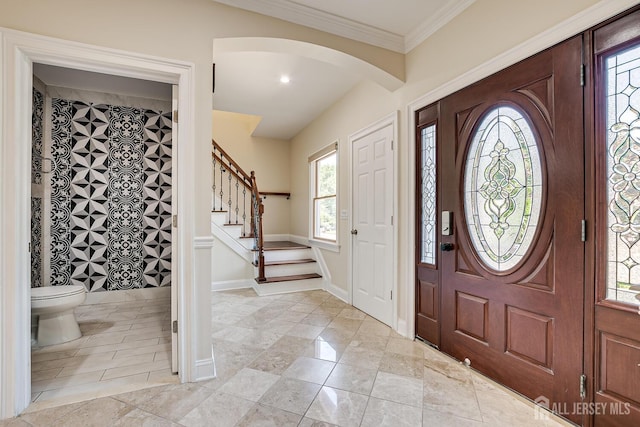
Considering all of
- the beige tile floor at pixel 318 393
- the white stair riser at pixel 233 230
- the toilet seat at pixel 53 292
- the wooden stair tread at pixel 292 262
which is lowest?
the beige tile floor at pixel 318 393

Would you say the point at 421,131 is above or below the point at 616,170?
above

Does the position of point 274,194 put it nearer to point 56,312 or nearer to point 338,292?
point 338,292

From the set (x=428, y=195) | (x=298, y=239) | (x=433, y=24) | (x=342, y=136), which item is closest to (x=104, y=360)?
(x=428, y=195)

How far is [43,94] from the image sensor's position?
330cm

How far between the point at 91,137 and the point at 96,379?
2804 millimetres

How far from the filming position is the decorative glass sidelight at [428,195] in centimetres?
252

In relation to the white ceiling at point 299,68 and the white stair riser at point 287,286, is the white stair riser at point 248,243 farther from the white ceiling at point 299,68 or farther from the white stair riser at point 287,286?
the white ceiling at point 299,68

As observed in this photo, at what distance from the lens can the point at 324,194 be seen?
192 inches

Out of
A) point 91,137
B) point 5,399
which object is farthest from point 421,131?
point 91,137

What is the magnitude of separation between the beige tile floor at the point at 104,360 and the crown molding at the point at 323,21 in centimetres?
269

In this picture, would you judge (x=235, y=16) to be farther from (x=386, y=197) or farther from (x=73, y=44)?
(x=386, y=197)

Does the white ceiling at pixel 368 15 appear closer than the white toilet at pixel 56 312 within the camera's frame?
Yes

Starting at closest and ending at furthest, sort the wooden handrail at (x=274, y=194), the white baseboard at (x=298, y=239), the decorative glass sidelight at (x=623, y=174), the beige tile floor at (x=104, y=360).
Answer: the decorative glass sidelight at (x=623, y=174), the beige tile floor at (x=104, y=360), the white baseboard at (x=298, y=239), the wooden handrail at (x=274, y=194)

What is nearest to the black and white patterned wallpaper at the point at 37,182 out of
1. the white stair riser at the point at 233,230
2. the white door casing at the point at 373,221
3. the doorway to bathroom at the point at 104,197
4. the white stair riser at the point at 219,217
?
the doorway to bathroom at the point at 104,197
